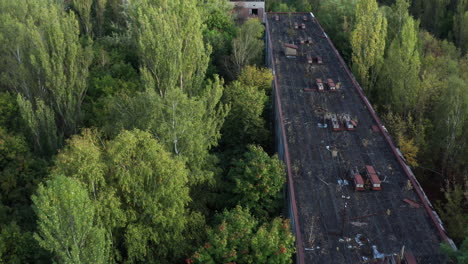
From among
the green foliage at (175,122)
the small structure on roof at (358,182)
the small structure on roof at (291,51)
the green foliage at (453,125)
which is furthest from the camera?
the small structure on roof at (291,51)

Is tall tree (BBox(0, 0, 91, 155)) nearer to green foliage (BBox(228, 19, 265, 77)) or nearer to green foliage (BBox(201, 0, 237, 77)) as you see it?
green foliage (BBox(228, 19, 265, 77))

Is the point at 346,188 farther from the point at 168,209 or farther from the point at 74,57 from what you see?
the point at 74,57

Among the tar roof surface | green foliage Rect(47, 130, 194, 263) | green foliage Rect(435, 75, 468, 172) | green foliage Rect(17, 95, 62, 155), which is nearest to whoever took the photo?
→ green foliage Rect(47, 130, 194, 263)

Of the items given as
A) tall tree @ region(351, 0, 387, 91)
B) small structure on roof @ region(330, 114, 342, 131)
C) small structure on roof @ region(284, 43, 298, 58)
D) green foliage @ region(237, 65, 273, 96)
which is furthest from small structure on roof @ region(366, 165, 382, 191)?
small structure on roof @ region(284, 43, 298, 58)

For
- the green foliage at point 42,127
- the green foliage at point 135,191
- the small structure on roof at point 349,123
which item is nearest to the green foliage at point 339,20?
the small structure on roof at point 349,123

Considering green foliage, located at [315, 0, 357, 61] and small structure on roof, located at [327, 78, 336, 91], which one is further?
green foliage, located at [315, 0, 357, 61]

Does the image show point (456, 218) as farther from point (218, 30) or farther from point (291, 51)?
point (218, 30)

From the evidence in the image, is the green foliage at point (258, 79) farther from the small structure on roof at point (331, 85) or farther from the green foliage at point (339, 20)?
the green foliage at point (339, 20)

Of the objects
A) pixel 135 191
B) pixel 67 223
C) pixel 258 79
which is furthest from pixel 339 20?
pixel 67 223
